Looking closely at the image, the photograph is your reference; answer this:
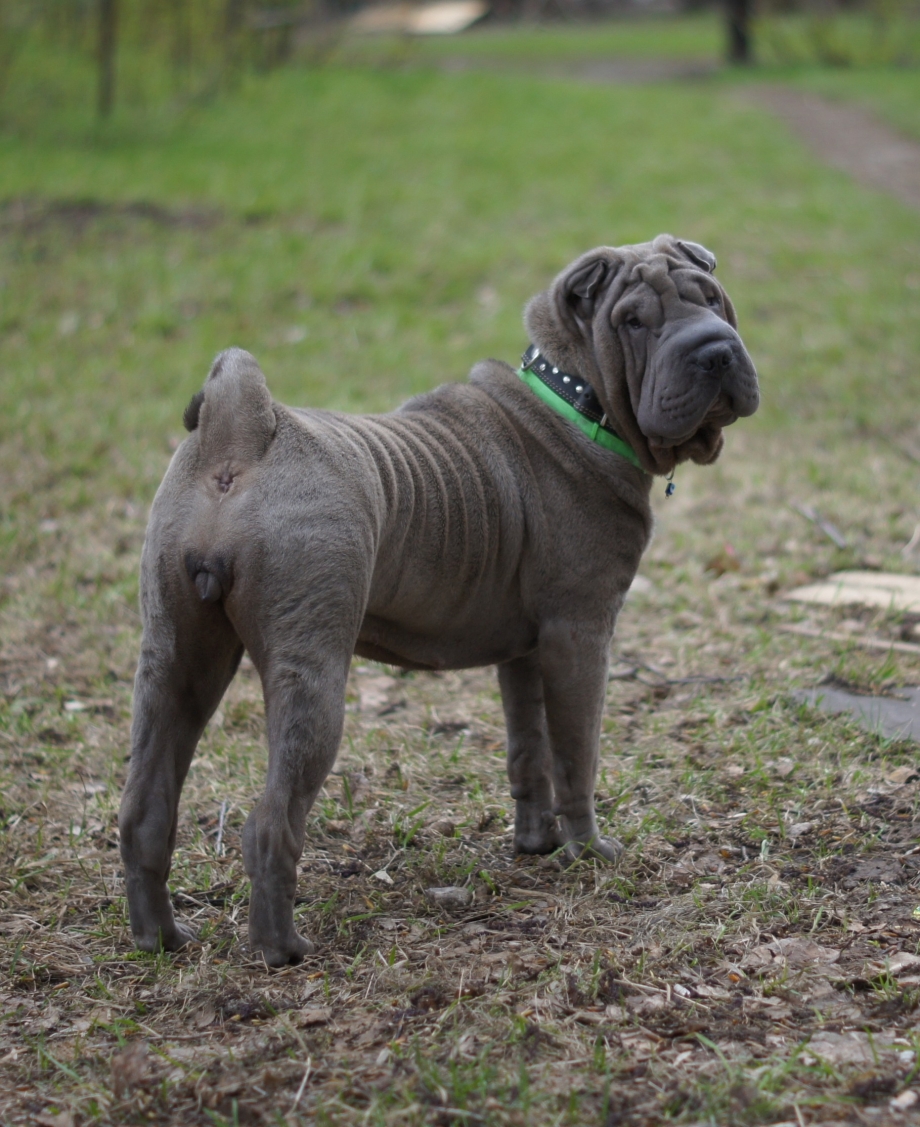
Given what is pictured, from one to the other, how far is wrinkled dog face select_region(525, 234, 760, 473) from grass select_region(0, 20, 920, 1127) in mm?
1324

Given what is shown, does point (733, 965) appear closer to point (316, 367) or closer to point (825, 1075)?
point (825, 1075)

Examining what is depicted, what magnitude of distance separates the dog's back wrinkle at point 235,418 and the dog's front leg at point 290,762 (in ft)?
1.91

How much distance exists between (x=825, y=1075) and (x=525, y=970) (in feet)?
2.71

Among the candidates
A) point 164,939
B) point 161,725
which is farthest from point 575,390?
point 164,939

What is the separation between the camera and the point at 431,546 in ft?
11.2

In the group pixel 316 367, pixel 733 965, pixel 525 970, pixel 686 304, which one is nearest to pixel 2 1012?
pixel 525 970

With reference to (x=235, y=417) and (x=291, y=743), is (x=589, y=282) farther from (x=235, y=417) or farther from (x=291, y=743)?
(x=291, y=743)

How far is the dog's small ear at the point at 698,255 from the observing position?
3689 mm

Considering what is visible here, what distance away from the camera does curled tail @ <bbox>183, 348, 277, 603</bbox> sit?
9.86 ft

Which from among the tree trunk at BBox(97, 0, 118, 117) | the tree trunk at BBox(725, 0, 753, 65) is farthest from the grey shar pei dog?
the tree trunk at BBox(725, 0, 753, 65)

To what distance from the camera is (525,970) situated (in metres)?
3.12

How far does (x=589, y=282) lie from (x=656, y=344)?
34 centimetres

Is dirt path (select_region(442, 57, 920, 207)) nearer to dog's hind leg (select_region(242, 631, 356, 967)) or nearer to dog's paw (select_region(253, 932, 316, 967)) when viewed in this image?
dog's hind leg (select_region(242, 631, 356, 967))

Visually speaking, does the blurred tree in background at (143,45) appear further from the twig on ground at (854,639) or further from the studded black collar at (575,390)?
the studded black collar at (575,390)
